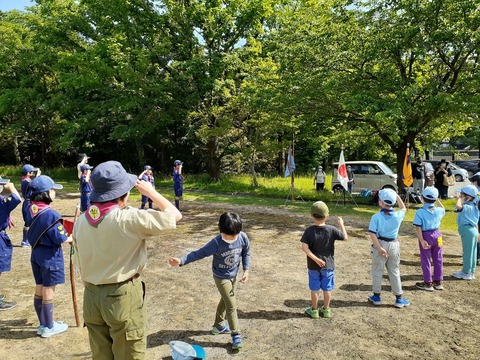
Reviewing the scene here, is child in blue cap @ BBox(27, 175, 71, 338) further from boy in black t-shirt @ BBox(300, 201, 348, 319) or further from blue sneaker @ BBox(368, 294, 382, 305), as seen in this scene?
blue sneaker @ BBox(368, 294, 382, 305)

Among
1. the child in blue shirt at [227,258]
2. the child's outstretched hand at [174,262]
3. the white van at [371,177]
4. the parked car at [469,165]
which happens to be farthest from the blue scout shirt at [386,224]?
the parked car at [469,165]

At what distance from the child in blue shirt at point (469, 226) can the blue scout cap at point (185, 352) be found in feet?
17.4

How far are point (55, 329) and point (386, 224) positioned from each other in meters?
4.84

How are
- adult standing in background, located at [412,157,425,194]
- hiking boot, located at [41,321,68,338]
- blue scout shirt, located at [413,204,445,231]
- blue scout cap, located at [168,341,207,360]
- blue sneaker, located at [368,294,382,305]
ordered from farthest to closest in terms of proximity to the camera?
adult standing in background, located at [412,157,425,194]
blue scout shirt, located at [413,204,445,231]
blue sneaker, located at [368,294,382,305]
hiking boot, located at [41,321,68,338]
blue scout cap, located at [168,341,207,360]

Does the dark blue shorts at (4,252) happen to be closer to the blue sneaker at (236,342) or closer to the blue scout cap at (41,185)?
the blue scout cap at (41,185)

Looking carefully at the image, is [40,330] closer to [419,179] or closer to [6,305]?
[6,305]

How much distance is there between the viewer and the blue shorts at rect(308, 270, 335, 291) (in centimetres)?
507

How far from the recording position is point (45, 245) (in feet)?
14.9

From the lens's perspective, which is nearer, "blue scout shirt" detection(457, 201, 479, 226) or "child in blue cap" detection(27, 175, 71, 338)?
"child in blue cap" detection(27, 175, 71, 338)

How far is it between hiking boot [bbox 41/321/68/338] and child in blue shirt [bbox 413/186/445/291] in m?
5.51

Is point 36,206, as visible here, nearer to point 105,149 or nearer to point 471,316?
point 471,316

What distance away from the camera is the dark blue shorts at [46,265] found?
14.9 ft

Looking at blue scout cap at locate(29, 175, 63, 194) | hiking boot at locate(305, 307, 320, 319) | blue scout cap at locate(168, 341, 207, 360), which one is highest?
blue scout cap at locate(29, 175, 63, 194)

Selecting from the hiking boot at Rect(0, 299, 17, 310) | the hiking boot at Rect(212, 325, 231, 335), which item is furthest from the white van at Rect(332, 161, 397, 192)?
the hiking boot at Rect(0, 299, 17, 310)
